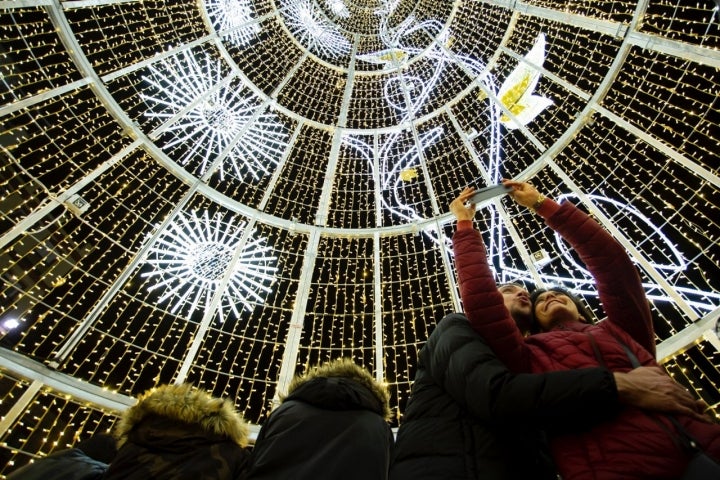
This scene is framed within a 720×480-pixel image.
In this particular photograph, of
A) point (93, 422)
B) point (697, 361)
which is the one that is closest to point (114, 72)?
point (93, 422)

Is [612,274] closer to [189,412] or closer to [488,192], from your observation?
[488,192]

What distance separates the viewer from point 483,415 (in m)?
1.65

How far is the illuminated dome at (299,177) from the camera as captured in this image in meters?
6.14

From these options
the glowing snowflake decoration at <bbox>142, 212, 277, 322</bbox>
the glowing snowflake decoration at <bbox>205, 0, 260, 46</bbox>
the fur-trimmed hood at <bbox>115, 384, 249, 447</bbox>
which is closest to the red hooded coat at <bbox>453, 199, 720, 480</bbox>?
the fur-trimmed hood at <bbox>115, 384, 249, 447</bbox>

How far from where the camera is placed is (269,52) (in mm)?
10672

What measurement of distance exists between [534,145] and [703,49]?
12.2 feet

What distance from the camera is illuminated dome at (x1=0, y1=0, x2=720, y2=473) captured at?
242 inches

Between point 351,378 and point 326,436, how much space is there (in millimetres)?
433

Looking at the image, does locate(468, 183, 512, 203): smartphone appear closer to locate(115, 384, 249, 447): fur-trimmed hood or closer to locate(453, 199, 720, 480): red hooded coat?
locate(453, 199, 720, 480): red hooded coat

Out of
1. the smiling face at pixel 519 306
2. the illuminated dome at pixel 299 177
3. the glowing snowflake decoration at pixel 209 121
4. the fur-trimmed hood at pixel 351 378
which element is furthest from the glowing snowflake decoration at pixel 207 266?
the smiling face at pixel 519 306

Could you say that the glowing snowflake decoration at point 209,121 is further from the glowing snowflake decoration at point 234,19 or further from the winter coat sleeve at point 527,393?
the winter coat sleeve at point 527,393

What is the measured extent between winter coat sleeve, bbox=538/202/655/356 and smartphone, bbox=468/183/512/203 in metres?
0.51

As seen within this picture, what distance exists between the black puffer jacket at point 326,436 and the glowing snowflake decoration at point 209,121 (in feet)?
26.4

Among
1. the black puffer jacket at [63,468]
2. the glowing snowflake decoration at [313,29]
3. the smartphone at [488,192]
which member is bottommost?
the black puffer jacket at [63,468]
